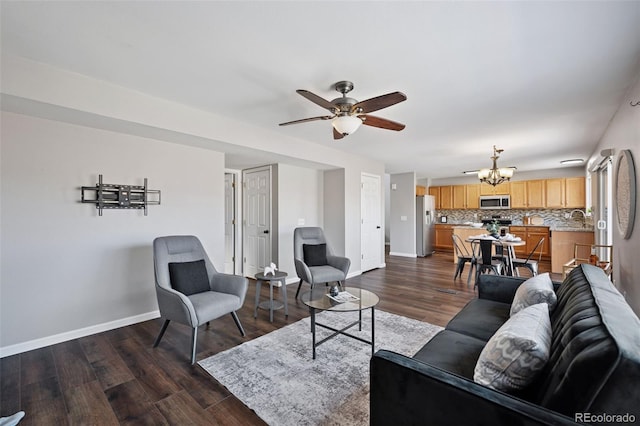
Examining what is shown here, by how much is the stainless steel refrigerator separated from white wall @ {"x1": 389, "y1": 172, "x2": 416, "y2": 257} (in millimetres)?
427

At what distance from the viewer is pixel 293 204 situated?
16.9 ft

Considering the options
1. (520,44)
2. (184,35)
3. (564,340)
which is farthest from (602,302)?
(184,35)

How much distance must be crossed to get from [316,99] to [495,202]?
7.57 meters

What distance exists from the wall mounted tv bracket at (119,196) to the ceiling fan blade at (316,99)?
225 centimetres

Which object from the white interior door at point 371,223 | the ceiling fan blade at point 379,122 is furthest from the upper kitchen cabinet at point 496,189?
the ceiling fan blade at point 379,122

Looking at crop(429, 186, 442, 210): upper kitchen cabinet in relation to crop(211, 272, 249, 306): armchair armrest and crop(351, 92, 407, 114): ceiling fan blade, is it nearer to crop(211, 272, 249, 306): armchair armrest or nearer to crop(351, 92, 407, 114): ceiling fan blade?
crop(351, 92, 407, 114): ceiling fan blade

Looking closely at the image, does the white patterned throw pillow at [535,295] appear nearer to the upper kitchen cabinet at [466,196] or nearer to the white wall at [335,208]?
the white wall at [335,208]

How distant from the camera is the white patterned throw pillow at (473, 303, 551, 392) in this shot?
1.13 metres

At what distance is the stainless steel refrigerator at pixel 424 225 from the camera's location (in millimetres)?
7984

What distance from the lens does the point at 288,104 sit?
2996mm

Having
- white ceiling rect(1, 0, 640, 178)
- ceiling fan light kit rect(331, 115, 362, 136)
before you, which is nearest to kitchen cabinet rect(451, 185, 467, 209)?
white ceiling rect(1, 0, 640, 178)

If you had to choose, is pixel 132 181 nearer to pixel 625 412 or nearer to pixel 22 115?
pixel 22 115

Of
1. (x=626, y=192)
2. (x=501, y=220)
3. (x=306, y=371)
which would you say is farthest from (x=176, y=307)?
(x=501, y=220)

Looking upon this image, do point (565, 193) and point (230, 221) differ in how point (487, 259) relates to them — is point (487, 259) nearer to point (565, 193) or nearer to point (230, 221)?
point (565, 193)
